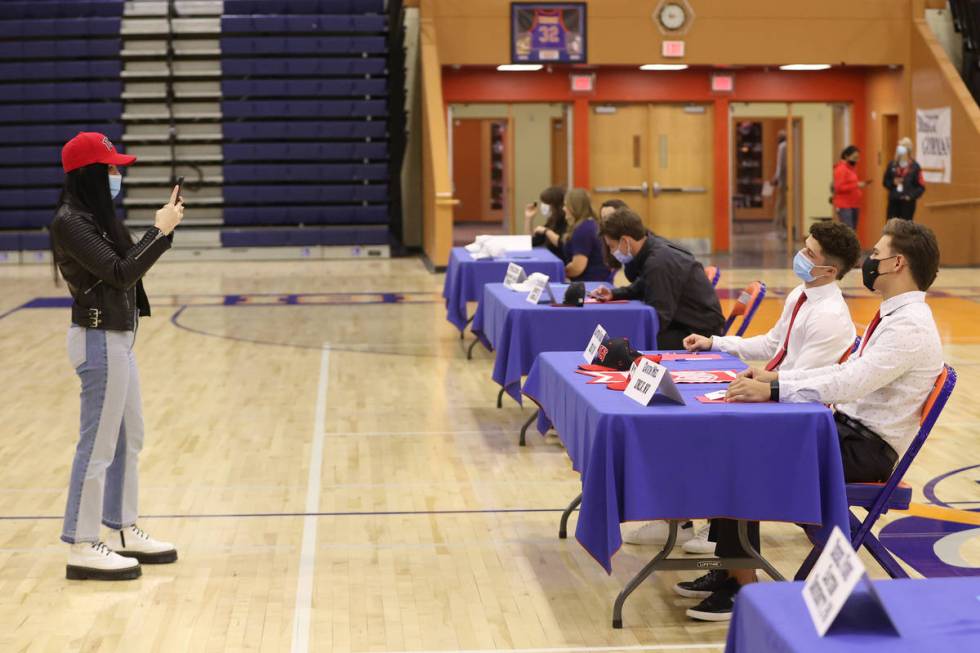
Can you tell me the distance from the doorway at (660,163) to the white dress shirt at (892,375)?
1550 cm

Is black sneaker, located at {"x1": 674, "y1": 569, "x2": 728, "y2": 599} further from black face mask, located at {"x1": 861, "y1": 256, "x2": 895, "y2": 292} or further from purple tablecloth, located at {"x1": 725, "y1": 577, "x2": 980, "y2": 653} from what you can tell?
purple tablecloth, located at {"x1": 725, "y1": 577, "x2": 980, "y2": 653}

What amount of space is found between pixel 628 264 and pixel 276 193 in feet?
43.1

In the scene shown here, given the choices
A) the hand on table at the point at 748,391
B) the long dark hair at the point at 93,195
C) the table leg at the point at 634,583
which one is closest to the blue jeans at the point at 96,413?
the long dark hair at the point at 93,195

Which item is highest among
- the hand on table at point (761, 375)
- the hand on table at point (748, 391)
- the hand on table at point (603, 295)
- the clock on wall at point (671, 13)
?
the clock on wall at point (671, 13)

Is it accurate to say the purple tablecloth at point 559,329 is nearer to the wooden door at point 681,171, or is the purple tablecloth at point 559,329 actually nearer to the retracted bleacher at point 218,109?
the retracted bleacher at point 218,109

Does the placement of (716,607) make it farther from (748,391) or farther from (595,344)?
(595,344)

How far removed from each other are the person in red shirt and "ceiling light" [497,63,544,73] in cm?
436

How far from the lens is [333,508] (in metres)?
5.86

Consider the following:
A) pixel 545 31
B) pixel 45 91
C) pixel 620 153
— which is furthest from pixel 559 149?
pixel 45 91

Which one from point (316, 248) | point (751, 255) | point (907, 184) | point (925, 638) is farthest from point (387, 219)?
point (925, 638)

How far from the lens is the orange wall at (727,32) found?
61.0 feet

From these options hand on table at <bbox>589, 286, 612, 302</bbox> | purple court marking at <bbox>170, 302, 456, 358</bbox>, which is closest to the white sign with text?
hand on table at <bbox>589, 286, 612, 302</bbox>

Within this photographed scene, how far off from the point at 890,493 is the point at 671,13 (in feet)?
50.3

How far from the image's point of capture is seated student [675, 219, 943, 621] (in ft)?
13.7
